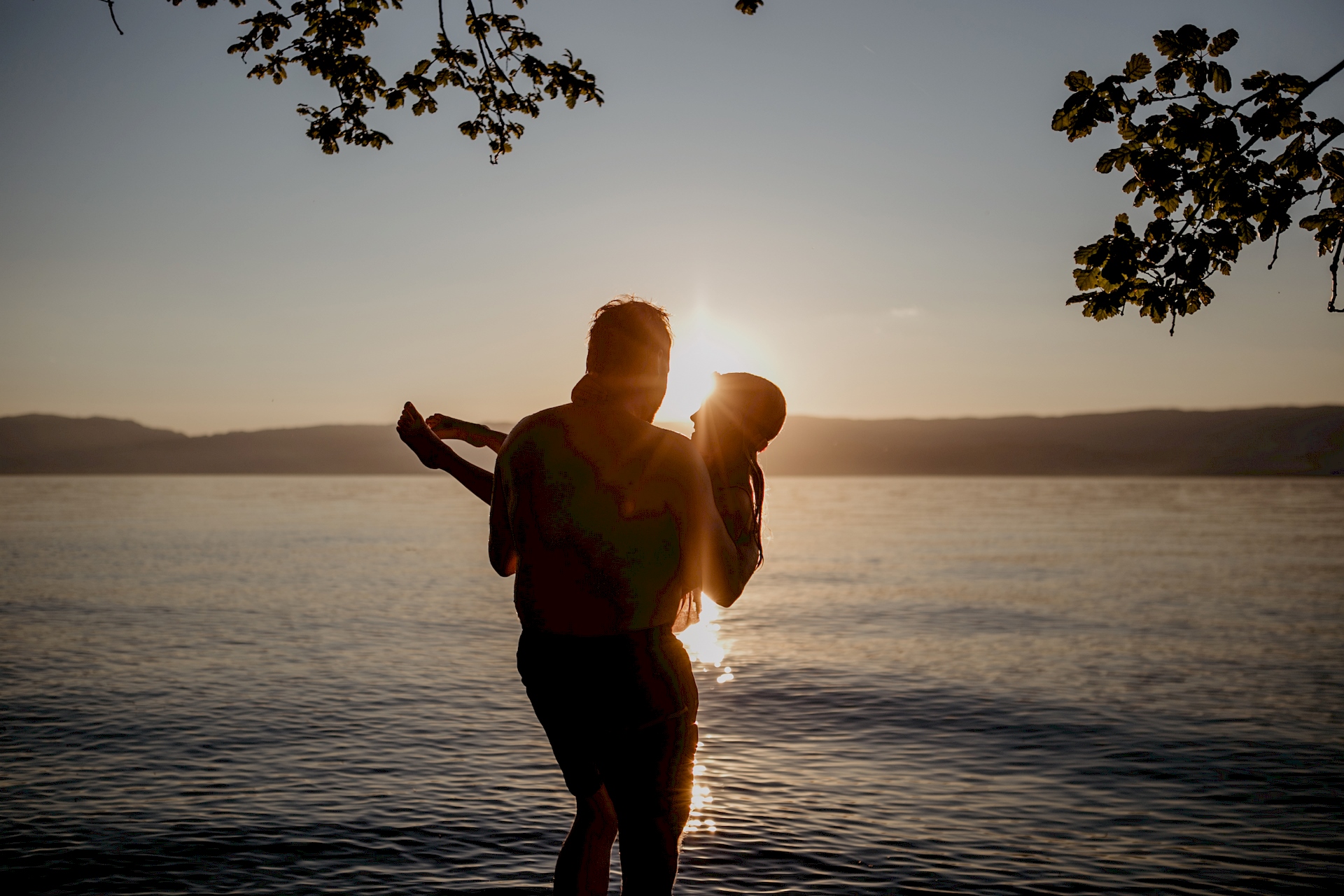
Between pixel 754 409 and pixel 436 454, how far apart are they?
106 cm

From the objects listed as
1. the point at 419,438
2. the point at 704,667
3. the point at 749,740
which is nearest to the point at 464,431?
the point at 419,438

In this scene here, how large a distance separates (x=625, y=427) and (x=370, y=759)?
8.61 metres

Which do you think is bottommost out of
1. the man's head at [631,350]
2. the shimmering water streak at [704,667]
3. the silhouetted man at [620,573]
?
the shimmering water streak at [704,667]

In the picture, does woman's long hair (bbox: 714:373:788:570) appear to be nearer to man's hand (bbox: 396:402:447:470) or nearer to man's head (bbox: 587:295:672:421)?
man's head (bbox: 587:295:672:421)

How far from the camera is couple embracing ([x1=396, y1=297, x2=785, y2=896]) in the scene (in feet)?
9.64

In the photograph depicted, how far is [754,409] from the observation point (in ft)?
11.0

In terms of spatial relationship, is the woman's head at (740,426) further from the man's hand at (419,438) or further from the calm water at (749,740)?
the calm water at (749,740)

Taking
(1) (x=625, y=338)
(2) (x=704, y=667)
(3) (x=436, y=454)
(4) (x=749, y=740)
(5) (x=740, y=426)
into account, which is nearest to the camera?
(1) (x=625, y=338)

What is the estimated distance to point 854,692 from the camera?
15.3 m

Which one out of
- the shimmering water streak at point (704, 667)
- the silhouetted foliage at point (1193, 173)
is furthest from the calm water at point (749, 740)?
the silhouetted foliage at point (1193, 173)

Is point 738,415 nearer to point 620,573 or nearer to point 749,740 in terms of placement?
point 620,573

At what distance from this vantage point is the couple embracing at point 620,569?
294 cm

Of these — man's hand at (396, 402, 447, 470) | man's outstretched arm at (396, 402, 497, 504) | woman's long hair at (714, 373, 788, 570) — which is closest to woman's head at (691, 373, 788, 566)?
woman's long hair at (714, 373, 788, 570)

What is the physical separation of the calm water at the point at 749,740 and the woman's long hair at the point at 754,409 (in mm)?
4499
